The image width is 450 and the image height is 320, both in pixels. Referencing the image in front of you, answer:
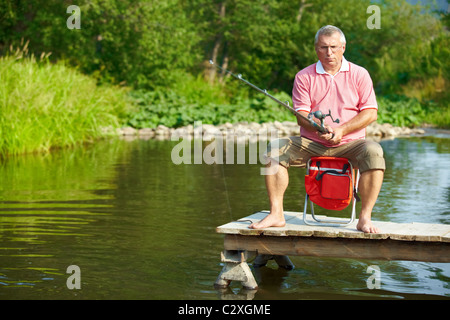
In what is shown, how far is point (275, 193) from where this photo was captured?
6164mm

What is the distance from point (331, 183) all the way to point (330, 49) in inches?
40.3

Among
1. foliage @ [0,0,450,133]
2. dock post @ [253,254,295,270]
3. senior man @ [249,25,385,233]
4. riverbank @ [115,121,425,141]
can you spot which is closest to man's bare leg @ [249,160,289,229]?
senior man @ [249,25,385,233]

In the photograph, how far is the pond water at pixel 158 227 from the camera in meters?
6.21

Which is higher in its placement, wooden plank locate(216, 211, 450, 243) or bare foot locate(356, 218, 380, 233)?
bare foot locate(356, 218, 380, 233)

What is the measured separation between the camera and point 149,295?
19.5 ft

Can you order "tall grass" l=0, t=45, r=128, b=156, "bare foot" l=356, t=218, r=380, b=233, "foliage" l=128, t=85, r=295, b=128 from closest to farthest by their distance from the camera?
"bare foot" l=356, t=218, r=380, b=233
"tall grass" l=0, t=45, r=128, b=156
"foliage" l=128, t=85, r=295, b=128

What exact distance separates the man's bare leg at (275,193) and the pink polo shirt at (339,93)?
1.60 ft

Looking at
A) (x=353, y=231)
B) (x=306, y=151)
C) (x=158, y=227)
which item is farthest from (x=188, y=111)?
(x=353, y=231)

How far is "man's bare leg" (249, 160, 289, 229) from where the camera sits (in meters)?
6.04

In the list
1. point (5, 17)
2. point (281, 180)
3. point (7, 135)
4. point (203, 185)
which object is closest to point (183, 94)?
point (5, 17)

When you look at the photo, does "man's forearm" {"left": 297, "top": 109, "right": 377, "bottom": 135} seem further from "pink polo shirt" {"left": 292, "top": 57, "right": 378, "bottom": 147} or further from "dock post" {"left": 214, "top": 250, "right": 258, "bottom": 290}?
Result: "dock post" {"left": 214, "top": 250, "right": 258, "bottom": 290}

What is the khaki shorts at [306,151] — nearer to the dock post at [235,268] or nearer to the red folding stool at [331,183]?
the red folding stool at [331,183]

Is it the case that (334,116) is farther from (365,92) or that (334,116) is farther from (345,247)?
(345,247)

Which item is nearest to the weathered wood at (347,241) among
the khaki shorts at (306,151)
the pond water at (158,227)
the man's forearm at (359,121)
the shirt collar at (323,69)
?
the pond water at (158,227)
